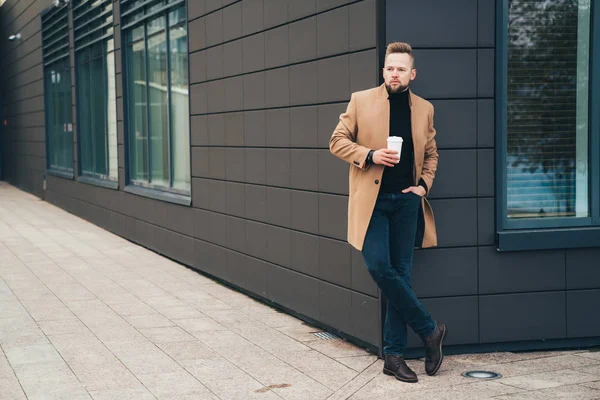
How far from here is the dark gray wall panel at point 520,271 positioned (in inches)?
242

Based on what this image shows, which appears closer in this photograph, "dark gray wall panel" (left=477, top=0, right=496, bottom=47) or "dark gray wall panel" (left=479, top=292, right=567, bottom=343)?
"dark gray wall panel" (left=477, top=0, right=496, bottom=47)

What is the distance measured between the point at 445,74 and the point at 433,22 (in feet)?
1.17

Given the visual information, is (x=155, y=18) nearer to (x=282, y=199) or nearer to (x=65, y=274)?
(x=65, y=274)

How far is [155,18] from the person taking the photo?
1157 cm

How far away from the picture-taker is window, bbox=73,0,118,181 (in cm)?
1434

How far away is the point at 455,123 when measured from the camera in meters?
6.03

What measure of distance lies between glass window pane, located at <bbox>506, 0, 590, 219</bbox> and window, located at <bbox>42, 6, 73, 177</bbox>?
12.9 meters

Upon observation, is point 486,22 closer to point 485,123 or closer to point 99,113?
point 485,123

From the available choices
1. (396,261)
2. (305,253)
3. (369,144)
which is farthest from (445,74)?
(305,253)

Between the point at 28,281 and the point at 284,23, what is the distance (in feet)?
13.7

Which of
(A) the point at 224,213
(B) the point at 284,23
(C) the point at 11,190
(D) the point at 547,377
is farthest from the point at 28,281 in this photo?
(C) the point at 11,190

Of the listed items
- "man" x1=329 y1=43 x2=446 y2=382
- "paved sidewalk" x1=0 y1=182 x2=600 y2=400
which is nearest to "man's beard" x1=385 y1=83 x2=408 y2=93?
"man" x1=329 y1=43 x2=446 y2=382

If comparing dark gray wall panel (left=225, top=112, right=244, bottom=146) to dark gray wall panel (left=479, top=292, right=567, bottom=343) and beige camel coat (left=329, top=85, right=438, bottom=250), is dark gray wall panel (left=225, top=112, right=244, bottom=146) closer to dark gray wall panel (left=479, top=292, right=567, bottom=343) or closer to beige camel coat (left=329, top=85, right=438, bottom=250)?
beige camel coat (left=329, top=85, right=438, bottom=250)

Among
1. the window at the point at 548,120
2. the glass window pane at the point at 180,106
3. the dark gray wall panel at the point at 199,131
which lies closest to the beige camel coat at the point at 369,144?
the window at the point at 548,120
